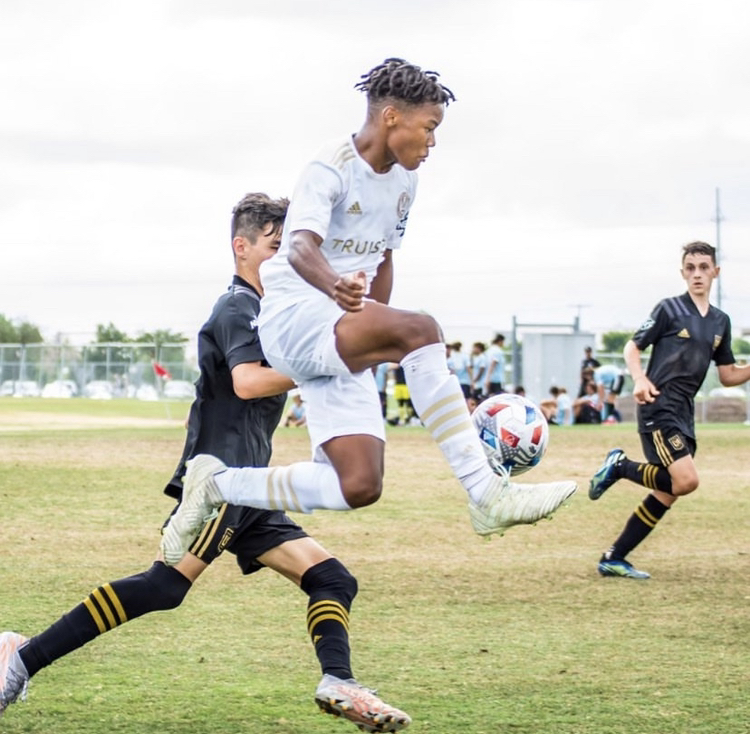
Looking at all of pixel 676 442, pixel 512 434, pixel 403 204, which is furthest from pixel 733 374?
pixel 403 204

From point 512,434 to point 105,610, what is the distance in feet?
5.83

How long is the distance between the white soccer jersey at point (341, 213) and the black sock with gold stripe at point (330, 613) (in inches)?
43.1

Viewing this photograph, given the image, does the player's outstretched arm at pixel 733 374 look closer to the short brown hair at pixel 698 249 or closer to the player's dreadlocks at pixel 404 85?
the short brown hair at pixel 698 249

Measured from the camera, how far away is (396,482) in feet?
53.4

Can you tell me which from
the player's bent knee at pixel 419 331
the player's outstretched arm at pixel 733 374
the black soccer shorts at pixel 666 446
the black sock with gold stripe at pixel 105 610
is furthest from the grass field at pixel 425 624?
the player's bent knee at pixel 419 331

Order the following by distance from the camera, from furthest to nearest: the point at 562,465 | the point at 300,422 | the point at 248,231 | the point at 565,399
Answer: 1. the point at 565,399
2. the point at 300,422
3. the point at 562,465
4. the point at 248,231

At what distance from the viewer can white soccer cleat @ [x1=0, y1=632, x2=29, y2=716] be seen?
536cm

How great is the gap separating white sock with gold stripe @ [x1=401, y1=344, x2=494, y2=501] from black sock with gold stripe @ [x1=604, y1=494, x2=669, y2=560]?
461 cm

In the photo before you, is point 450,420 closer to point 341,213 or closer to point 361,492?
point 361,492

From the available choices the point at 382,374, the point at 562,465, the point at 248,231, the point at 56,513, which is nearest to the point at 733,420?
the point at 382,374

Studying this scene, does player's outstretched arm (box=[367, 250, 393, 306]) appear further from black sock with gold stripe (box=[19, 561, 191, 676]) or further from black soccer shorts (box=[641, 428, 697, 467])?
black soccer shorts (box=[641, 428, 697, 467])

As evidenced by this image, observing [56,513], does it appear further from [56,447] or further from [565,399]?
[565,399]

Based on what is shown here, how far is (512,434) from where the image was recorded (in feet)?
18.5

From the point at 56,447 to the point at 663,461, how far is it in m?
13.0
